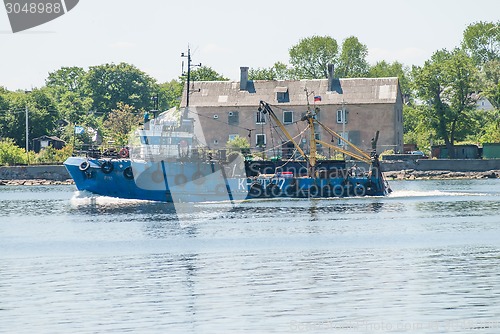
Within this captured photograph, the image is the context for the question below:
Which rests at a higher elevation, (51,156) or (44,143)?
(44,143)

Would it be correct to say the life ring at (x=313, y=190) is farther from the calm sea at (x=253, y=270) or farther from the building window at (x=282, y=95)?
the building window at (x=282, y=95)

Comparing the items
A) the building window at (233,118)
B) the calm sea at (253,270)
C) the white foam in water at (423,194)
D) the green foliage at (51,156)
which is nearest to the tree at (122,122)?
the green foliage at (51,156)

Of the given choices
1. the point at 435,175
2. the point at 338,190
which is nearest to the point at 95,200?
the point at 338,190

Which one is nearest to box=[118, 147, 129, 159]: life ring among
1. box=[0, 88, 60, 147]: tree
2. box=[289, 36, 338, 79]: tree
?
box=[0, 88, 60, 147]: tree

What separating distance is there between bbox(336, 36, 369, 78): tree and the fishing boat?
97.4 meters

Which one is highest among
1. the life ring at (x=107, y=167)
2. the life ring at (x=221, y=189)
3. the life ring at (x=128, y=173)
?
the life ring at (x=107, y=167)

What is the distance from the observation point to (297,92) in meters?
126

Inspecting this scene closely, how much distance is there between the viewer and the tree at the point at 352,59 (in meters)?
176

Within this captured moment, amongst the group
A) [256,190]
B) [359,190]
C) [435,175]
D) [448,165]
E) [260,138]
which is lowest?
[435,175]

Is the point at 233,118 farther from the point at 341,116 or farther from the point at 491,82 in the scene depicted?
the point at 491,82

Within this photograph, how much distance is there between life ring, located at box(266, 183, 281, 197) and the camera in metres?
77.6

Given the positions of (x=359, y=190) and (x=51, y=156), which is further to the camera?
(x=51, y=156)

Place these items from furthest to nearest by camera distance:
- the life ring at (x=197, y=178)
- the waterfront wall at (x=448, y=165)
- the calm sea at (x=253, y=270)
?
the waterfront wall at (x=448, y=165) < the life ring at (x=197, y=178) < the calm sea at (x=253, y=270)

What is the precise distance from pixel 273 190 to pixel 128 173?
1096cm
